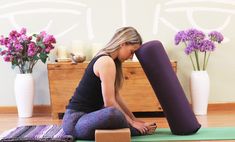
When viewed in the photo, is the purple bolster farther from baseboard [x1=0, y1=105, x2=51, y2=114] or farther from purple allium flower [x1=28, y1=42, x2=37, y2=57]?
baseboard [x1=0, y1=105, x2=51, y2=114]

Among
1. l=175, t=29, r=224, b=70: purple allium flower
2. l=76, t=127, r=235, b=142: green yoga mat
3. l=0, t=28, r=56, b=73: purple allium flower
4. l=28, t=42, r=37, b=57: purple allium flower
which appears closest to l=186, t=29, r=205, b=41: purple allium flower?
l=175, t=29, r=224, b=70: purple allium flower

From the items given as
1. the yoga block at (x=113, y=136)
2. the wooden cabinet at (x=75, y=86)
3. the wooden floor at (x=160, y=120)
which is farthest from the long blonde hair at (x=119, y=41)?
the wooden cabinet at (x=75, y=86)

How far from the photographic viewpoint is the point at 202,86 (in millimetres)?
3617

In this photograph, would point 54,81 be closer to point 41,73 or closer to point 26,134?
point 41,73

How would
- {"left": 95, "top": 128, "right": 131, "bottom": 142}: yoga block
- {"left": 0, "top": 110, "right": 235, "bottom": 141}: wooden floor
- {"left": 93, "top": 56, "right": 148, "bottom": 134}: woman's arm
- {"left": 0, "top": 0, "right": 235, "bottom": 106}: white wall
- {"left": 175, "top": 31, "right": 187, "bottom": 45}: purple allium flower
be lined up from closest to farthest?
1. {"left": 95, "top": 128, "right": 131, "bottom": 142}: yoga block
2. {"left": 93, "top": 56, "right": 148, "bottom": 134}: woman's arm
3. {"left": 0, "top": 110, "right": 235, "bottom": 141}: wooden floor
4. {"left": 175, "top": 31, "right": 187, "bottom": 45}: purple allium flower
5. {"left": 0, "top": 0, "right": 235, "bottom": 106}: white wall

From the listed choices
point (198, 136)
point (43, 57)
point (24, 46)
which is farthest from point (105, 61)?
point (24, 46)

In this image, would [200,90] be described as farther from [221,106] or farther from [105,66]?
[105,66]

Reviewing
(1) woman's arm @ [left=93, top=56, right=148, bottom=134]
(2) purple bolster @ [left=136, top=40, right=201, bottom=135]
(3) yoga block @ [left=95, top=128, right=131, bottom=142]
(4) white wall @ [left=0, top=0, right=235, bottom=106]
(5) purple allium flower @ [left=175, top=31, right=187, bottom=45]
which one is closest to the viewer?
(3) yoga block @ [left=95, top=128, right=131, bottom=142]

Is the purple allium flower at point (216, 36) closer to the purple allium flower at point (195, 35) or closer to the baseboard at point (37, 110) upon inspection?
the purple allium flower at point (195, 35)

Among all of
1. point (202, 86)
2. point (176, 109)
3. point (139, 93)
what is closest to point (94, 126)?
point (176, 109)

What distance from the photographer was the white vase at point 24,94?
3.65 meters

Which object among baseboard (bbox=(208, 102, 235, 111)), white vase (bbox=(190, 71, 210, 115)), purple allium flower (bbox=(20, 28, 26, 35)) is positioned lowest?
baseboard (bbox=(208, 102, 235, 111))

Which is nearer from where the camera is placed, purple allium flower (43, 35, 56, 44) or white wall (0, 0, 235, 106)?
purple allium flower (43, 35, 56, 44)

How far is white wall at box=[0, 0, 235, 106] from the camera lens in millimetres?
3850
